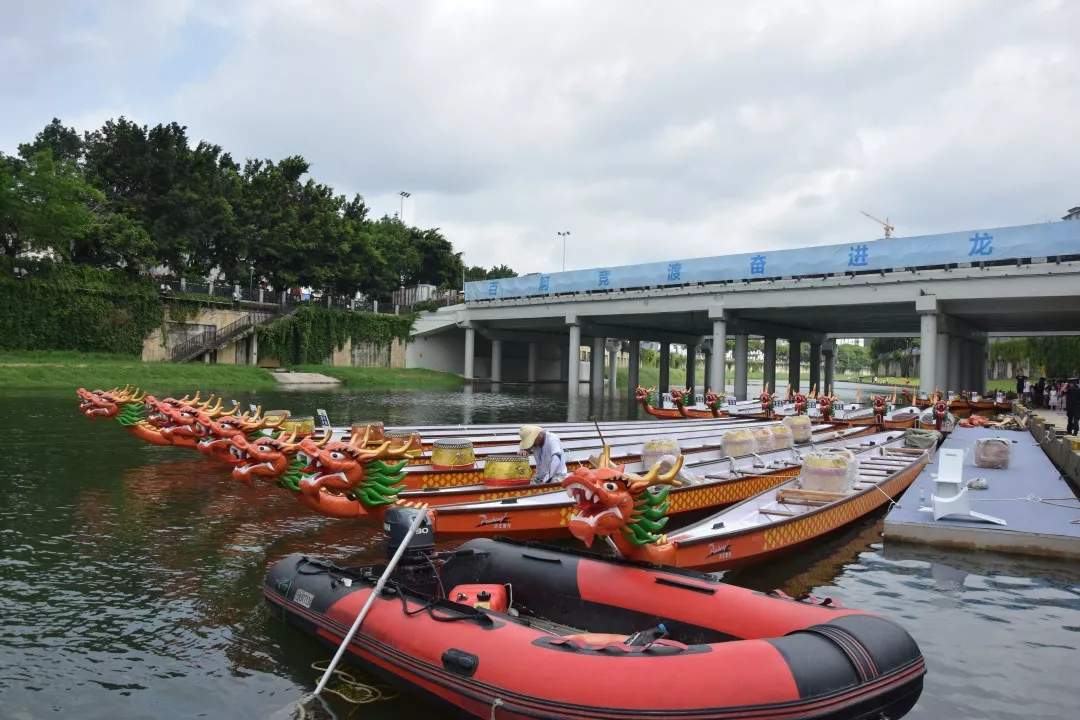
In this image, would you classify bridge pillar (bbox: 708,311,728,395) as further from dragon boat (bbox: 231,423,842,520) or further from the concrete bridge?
dragon boat (bbox: 231,423,842,520)

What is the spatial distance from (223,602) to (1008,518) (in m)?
11.4

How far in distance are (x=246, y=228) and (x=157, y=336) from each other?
9.54 m

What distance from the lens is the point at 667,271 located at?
4156 centimetres

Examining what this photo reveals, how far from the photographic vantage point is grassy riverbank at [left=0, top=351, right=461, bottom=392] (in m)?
35.2

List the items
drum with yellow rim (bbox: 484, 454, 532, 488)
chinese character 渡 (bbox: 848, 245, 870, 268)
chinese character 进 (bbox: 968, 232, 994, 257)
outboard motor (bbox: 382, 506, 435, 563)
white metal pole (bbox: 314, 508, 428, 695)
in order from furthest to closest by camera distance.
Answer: chinese character 渡 (bbox: 848, 245, 870, 268), chinese character 进 (bbox: 968, 232, 994, 257), drum with yellow rim (bbox: 484, 454, 532, 488), outboard motor (bbox: 382, 506, 435, 563), white metal pole (bbox: 314, 508, 428, 695)

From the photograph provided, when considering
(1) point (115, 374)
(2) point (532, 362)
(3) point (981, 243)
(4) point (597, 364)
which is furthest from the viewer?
(2) point (532, 362)

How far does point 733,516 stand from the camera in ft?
36.9

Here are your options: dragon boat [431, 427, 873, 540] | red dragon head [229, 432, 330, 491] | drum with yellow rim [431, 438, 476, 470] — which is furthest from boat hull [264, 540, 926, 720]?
drum with yellow rim [431, 438, 476, 470]

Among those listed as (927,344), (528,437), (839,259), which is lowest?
(528,437)

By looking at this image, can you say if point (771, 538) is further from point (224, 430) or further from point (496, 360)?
point (496, 360)

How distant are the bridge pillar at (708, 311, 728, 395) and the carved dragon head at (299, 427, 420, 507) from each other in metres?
33.2

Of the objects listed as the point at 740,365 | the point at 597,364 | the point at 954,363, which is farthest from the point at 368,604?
the point at 597,364

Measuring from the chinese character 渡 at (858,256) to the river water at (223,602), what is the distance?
23395 millimetres

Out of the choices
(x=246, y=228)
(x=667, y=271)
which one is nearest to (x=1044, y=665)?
(x=667, y=271)
